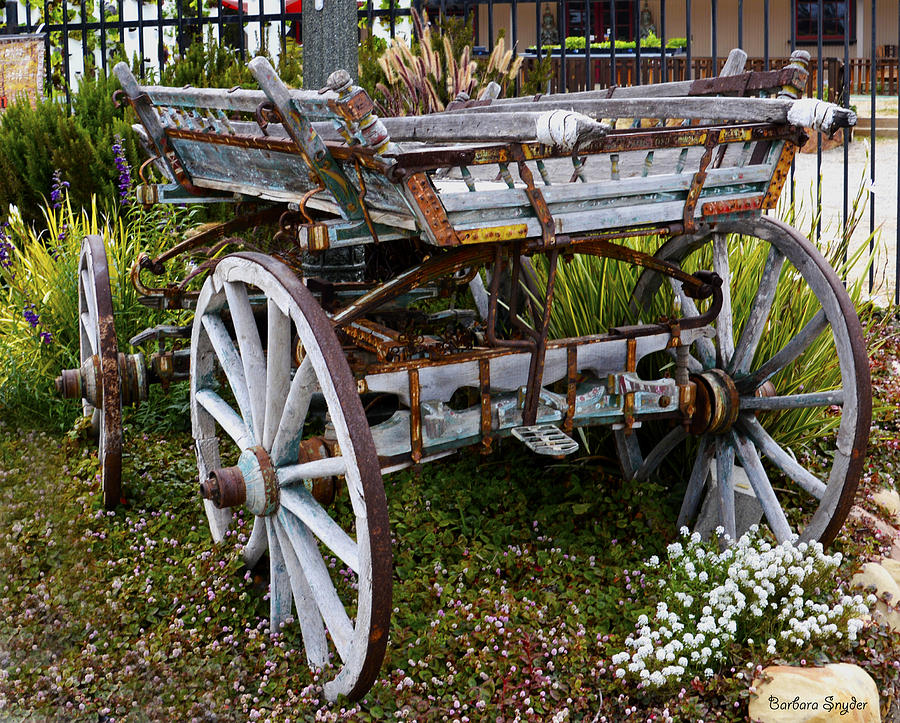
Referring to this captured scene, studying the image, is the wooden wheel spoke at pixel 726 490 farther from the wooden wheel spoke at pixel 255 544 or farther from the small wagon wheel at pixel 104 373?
the small wagon wheel at pixel 104 373

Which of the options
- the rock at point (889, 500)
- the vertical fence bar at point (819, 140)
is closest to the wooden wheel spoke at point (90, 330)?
the vertical fence bar at point (819, 140)

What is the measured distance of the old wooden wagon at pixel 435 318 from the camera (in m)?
2.38

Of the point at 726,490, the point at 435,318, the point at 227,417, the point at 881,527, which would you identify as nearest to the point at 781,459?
the point at 726,490

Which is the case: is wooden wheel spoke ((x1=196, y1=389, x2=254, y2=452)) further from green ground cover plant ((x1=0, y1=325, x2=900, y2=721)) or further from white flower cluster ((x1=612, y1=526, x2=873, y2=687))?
white flower cluster ((x1=612, y1=526, x2=873, y2=687))

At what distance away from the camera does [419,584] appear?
3094mm

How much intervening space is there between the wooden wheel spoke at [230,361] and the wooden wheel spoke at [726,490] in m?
1.49

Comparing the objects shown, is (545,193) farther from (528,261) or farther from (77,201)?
(77,201)

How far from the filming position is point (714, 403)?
3.13m

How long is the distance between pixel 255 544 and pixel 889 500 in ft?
7.67

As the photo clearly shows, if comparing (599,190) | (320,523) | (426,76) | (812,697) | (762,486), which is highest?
(426,76)

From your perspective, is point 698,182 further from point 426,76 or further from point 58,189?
point 58,189

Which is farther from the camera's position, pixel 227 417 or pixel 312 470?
pixel 227 417

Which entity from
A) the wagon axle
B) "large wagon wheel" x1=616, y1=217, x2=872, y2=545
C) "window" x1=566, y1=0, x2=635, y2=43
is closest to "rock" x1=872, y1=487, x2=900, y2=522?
"large wagon wheel" x1=616, y1=217, x2=872, y2=545

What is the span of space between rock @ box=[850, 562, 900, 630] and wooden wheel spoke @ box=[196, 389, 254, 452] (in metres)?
1.87
